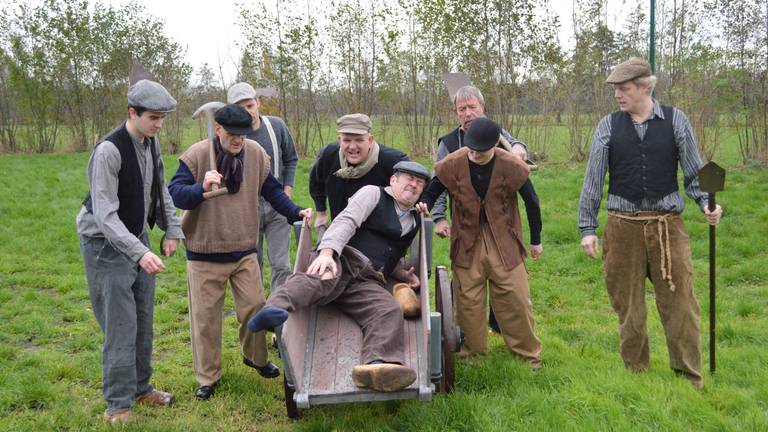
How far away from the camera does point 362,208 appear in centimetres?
443

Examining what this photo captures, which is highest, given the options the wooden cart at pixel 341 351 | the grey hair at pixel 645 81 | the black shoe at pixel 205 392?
the grey hair at pixel 645 81

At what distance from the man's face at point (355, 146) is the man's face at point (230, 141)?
0.72 meters

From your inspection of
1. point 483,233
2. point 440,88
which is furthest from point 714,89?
point 483,233

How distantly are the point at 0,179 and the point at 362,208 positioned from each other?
13.7 metres

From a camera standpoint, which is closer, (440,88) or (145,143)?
(145,143)

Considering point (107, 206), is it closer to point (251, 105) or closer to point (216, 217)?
point (216, 217)

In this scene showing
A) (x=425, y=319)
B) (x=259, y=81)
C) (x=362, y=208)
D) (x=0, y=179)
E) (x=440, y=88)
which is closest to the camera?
(x=425, y=319)

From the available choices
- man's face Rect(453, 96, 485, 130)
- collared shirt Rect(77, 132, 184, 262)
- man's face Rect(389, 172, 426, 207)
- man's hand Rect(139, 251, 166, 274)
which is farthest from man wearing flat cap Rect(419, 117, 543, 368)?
collared shirt Rect(77, 132, 184, 262)

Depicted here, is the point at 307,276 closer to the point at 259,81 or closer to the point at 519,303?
the point at 519,303

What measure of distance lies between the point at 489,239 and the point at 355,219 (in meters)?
1.06

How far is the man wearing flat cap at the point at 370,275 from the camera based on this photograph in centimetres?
356

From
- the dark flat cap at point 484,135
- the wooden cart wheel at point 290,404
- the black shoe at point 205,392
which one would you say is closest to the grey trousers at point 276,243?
the black shoe at point 205,392

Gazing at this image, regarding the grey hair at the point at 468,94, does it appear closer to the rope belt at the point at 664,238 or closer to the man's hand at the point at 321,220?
the man's hand at the point at 321,220

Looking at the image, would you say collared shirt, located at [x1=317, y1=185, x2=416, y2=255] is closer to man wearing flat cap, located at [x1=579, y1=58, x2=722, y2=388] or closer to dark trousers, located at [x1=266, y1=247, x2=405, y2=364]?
dark trousers, located at [x1=266, y1=247, x2=405, y2=364]
